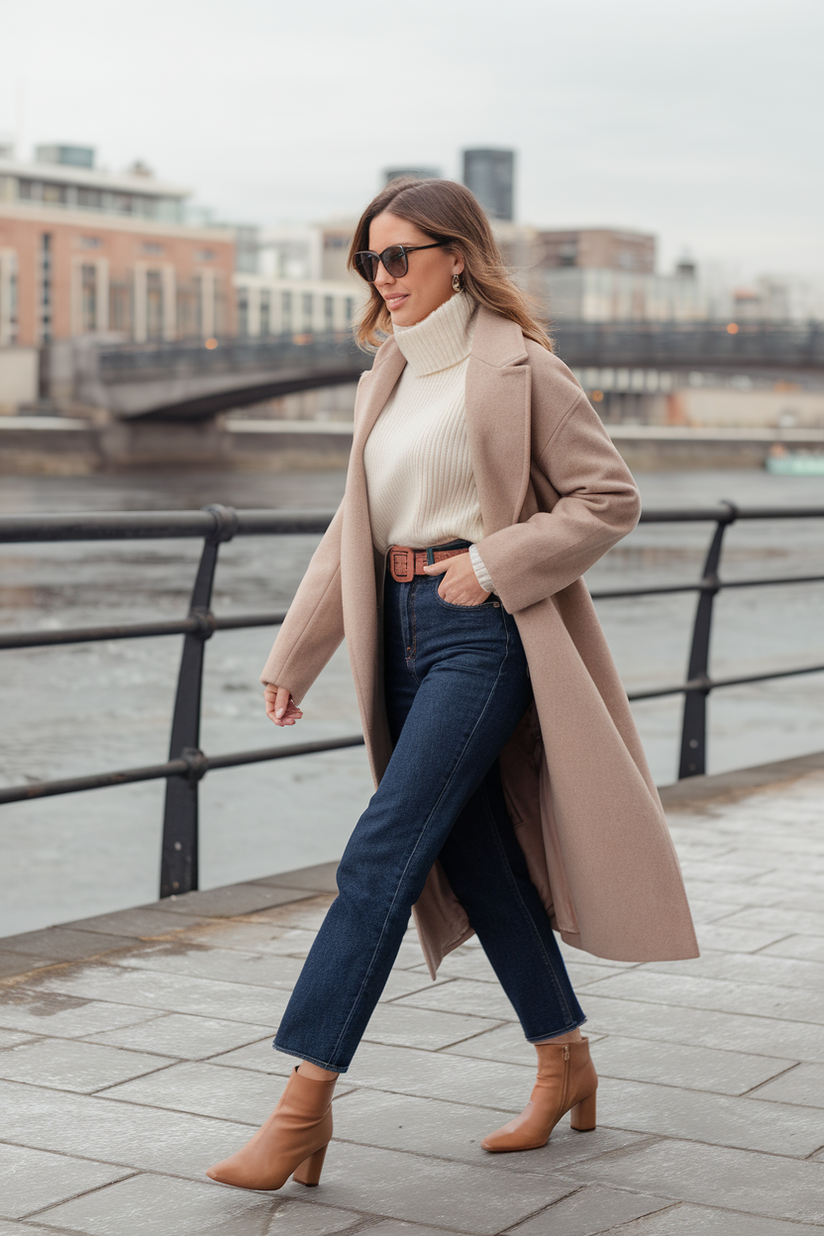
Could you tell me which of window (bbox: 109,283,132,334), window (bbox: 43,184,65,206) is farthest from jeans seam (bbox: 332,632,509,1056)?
window (bbox: 43,184,65,206)

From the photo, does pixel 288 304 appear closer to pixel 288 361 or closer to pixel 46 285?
pixel 46 285

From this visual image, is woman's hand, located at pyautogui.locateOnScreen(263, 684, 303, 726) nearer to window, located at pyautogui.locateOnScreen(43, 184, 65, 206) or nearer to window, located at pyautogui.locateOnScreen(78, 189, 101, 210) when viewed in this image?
window, located at pyautogui.locateOnScreen(78, 189, 101, 210)

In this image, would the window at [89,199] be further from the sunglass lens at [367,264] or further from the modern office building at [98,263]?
the sunglass lens at [367,264]

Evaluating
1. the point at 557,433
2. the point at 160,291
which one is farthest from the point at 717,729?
the point at 160,291

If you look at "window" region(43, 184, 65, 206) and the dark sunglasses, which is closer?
the dark sunglasses

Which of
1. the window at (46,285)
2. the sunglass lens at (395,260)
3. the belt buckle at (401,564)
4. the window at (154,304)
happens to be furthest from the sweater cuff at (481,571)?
the window at (154,304)

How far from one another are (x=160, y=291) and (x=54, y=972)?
112 meters

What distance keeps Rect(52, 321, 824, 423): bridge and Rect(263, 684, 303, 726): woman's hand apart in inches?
2042

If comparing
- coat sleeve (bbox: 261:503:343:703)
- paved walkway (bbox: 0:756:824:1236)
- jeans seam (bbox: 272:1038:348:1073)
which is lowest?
paved walkway (bbox: 0:756:824:1236)

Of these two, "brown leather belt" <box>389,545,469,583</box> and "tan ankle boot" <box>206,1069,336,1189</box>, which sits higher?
"brown leather belt" <box>389,545,469,583</box>

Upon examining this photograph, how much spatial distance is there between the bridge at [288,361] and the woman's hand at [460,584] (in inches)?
2053

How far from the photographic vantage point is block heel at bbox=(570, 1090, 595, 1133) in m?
2.73

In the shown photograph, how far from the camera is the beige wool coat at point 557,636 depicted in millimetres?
2496

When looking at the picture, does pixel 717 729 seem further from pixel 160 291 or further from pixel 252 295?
pixel 252 295
